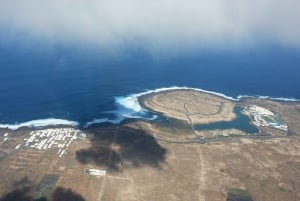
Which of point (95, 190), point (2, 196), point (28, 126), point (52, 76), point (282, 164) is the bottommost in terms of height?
point (2, 196)

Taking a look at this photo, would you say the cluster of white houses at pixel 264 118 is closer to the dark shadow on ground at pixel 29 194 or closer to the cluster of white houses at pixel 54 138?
the cluster of white houses at pixel 54 138

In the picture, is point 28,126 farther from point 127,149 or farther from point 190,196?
point 190,196

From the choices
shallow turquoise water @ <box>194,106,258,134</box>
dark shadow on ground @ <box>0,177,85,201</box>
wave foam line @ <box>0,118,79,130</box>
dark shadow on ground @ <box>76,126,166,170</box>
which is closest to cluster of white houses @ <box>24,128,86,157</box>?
wave foam line @ <box>0,118,79,130</box>

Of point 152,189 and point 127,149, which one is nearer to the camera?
point 152,189

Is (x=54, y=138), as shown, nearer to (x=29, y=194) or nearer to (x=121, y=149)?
(x=121, y=149)

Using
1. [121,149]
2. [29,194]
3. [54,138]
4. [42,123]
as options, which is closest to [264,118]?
[121,149]

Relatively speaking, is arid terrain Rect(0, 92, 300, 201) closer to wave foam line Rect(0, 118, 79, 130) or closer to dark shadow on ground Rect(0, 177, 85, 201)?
dark shadow on ground Rect(0, 177, 85, 201)

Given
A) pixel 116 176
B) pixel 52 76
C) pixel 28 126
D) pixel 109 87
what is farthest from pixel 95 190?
pixel 52 76
